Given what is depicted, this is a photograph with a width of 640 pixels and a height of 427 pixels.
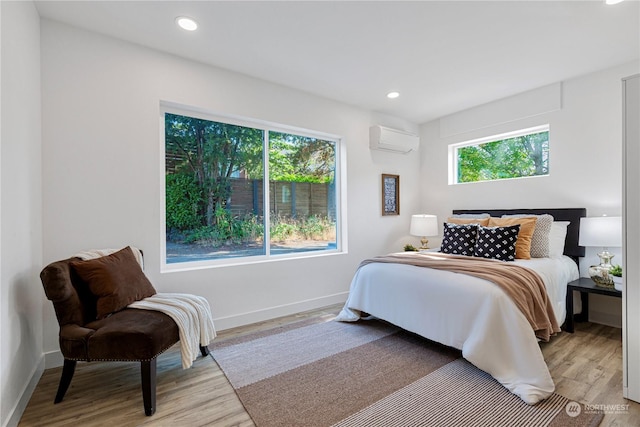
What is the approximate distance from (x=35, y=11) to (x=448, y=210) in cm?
470

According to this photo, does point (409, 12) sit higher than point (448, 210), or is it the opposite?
point (409, 12)

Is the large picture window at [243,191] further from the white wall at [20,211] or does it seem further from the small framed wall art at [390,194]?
the white wall at [20,211]

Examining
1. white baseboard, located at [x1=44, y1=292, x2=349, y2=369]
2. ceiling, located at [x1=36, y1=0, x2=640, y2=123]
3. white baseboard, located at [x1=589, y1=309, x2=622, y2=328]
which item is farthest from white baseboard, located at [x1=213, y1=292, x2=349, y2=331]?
white baseboard, located at [x1=589, y1=309, x2=622, y2=328]

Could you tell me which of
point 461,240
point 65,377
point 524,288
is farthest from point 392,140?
point 65,377

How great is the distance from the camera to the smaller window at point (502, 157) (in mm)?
3633

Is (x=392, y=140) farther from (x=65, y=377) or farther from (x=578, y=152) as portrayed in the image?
(x=65, y=377)

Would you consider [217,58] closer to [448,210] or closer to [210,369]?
[210,369]

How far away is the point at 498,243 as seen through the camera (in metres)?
2.92

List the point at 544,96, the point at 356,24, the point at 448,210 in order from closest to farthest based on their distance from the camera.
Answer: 1. the point at 356,24
2. the point at 544,96
3. the point at 448,210

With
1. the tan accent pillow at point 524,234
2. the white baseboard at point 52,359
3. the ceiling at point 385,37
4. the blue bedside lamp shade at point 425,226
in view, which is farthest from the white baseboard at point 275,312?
the ceiling at point 385,37

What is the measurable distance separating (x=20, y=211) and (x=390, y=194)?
3.84m

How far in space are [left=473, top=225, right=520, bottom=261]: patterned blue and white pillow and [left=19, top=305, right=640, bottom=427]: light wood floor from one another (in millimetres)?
796

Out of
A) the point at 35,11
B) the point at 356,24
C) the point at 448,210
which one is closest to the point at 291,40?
the point at 356,24

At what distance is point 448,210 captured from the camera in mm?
4457
